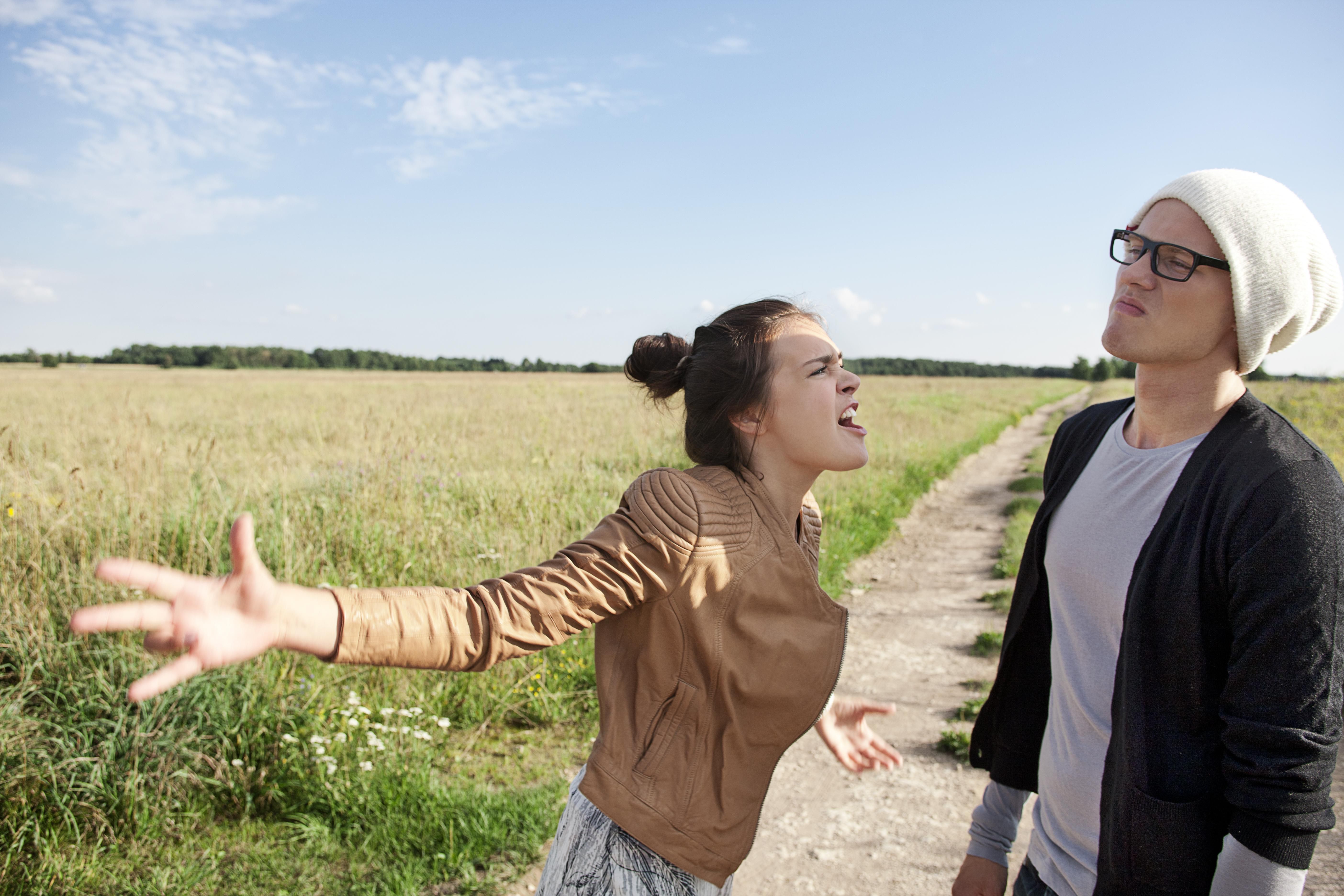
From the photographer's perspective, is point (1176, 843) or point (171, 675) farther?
point (1176, 843)

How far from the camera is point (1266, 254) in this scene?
148 centimetres

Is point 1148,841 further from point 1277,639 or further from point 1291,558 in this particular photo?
point 1291,558

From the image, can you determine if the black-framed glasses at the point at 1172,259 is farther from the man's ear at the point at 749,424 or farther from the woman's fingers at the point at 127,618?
the woman's fingers at the point at 127,618

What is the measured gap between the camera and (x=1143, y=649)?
1458 mm

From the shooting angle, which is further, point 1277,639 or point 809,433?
point 809,433

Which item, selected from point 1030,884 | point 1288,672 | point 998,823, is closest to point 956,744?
point 998,823

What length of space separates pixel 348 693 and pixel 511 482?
12.7ft

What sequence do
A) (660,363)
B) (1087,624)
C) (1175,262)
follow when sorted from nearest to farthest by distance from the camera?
(1175,262) → (1087,624) → (660,363)

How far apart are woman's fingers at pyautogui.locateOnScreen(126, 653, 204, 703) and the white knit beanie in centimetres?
188

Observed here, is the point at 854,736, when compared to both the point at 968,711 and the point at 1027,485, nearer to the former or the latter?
the point at 968,711

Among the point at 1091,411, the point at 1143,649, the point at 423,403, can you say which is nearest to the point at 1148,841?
the point at 1143,649

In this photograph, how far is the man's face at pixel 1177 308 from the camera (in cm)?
154

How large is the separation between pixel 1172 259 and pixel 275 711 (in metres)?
3.72

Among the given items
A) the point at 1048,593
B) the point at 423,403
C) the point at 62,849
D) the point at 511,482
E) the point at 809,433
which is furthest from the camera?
the point at 423,403
